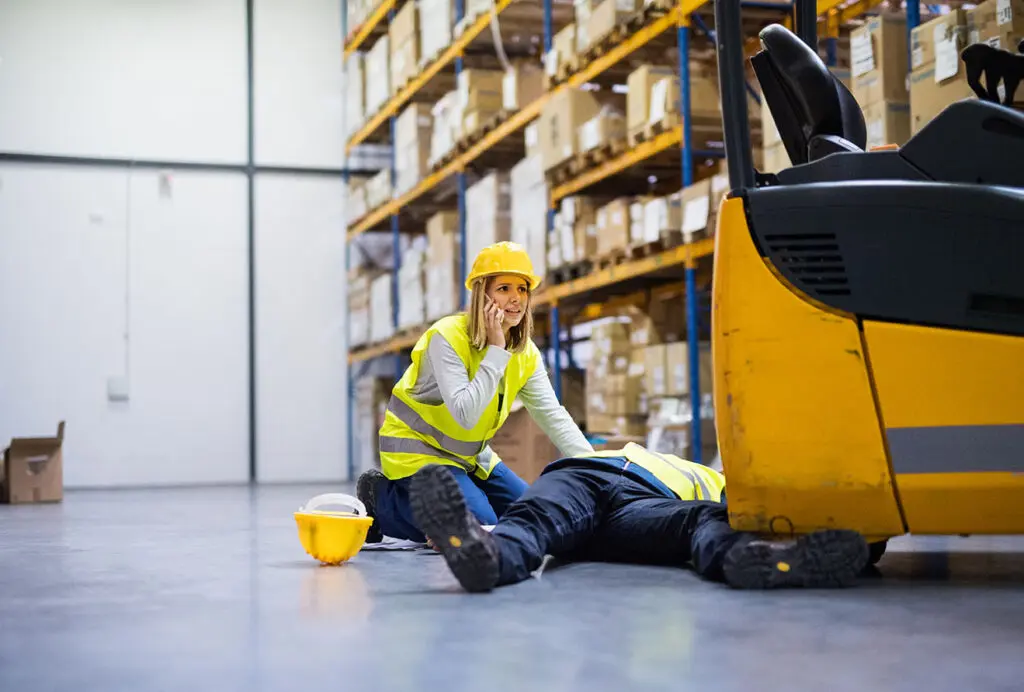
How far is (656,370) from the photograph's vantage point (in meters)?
7.87

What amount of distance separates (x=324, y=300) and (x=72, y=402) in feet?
10.9

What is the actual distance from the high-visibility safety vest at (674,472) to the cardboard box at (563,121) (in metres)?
4.69

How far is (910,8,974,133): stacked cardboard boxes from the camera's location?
Answer: 5086mm

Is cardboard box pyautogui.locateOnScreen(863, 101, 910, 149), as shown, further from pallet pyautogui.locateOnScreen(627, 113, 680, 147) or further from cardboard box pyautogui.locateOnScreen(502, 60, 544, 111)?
cardboard box pyautogui.locateOnScreen(502, 60, 544, 111)

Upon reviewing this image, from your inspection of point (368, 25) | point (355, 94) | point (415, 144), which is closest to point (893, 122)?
point (415, 144)

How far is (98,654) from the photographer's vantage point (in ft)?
7.93

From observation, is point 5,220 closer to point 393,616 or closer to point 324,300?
point 324,300

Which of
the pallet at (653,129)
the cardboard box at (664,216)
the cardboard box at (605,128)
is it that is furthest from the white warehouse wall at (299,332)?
the cardboard box at (664,216)

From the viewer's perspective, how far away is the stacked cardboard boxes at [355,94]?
14594mm

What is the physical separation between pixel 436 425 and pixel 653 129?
3.77 metres

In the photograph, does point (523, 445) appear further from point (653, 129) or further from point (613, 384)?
point (653, 129)

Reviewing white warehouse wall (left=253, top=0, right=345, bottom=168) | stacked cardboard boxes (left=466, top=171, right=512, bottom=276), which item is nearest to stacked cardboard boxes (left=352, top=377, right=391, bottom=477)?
white warehouse wall (left=253, top=0, right=345, bottom=168)

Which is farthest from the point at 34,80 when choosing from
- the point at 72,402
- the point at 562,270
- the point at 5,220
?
the point at 562,270

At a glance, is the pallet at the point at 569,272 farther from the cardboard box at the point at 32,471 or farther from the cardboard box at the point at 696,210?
the cardboard box at the point at 32,471
